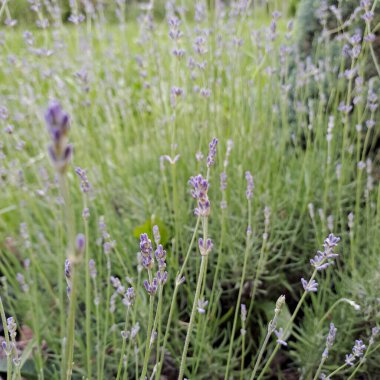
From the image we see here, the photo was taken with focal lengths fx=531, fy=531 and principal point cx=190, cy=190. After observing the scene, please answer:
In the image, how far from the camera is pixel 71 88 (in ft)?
11.7

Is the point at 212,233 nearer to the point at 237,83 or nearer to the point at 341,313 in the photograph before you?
the point at 341,313

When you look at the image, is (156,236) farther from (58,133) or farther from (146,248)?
(58,133)

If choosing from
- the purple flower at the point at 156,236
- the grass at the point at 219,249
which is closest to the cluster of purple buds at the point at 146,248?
the purple flower at the point at 156,236

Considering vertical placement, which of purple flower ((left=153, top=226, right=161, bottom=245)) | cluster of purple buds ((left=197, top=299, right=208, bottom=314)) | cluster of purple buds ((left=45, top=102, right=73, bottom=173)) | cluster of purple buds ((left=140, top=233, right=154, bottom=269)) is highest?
cluster of purple buds ((left=45, top=102, right=73, bottom=173))

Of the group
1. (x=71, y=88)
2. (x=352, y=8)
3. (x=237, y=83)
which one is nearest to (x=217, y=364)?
(x=237, y=83)

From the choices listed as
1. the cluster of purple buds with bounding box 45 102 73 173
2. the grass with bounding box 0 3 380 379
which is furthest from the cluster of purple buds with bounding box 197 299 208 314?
the cluster of purple buds with bounding box 45 102 73 173

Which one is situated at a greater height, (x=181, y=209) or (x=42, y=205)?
(x=181, y=209)

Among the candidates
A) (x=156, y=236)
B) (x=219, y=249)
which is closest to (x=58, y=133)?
(x=156, y=236)

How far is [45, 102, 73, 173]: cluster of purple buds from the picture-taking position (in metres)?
0.44

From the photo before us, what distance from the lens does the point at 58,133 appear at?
1.44 feet

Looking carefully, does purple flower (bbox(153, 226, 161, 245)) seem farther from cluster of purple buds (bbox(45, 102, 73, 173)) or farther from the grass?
cluster of purple buds (bbox(45, 102, 73, 173))

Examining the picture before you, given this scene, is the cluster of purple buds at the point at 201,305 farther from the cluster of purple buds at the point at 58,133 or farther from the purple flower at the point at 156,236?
the cluster of purple buds at the point at 58,133

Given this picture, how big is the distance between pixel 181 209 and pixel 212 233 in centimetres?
12

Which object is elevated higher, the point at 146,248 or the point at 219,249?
the point at 146,248
